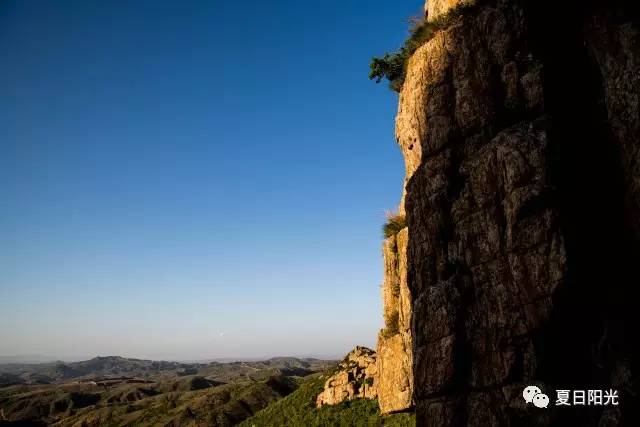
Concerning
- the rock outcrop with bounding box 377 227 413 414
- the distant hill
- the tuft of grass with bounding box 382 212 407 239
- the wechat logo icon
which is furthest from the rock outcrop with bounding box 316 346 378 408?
the distant hill

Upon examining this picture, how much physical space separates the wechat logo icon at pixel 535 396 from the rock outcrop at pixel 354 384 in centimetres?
2970

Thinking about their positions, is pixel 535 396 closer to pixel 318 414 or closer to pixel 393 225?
pixel 393 225

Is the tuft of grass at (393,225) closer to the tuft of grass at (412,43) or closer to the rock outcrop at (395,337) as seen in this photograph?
the rock outcrop at (395,337)

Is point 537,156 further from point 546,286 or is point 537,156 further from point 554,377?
point 554,377

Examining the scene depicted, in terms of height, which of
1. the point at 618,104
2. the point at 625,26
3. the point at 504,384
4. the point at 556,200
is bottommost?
the point at 504,384

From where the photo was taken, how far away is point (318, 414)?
1815 inches

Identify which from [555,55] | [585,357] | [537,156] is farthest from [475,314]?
[555,55]

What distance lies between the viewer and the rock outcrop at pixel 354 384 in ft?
144

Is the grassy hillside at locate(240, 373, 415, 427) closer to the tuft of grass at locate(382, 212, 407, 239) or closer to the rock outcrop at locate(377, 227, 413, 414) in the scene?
the rock outcrop at locate(377, 227, 413, 414)

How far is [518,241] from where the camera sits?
15914 millimetres

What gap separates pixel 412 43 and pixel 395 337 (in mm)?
17834

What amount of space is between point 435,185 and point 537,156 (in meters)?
4.63

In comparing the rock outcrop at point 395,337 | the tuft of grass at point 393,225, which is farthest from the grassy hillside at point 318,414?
the tuft of grass at point 393,225

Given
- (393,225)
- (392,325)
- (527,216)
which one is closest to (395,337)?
(392,325)
